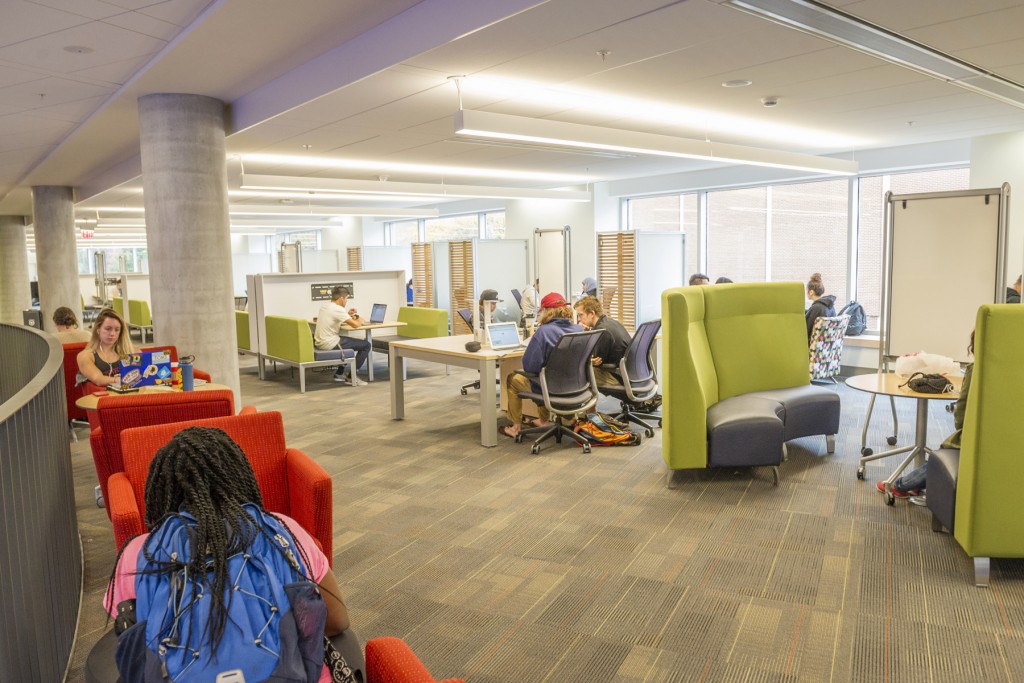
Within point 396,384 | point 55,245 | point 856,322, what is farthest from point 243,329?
point 856,322

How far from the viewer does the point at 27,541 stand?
2.51 metres

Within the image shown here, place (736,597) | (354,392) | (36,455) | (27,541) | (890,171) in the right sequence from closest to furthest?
1. (27,541)
2. (36,455)
3. (736,597)
4. (354,392)
5. (890,171)

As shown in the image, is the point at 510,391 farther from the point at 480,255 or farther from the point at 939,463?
the point at 480,255

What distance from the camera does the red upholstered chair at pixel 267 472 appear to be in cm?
312

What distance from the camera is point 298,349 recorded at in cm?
962

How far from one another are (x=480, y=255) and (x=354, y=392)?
521 centimetres

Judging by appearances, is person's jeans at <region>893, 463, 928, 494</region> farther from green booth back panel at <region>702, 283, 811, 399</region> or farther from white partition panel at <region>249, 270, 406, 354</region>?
white partition panel at <region>249, 270, 406, 354</region>

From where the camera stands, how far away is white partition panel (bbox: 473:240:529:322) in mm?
13867

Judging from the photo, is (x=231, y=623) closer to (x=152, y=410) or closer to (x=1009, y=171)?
(x=152, y=410)

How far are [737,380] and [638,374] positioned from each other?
1.01 m

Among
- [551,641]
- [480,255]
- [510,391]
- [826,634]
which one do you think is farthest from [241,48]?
[480,255]

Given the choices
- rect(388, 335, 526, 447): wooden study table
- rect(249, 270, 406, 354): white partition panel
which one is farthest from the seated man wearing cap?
rect(249, 270, 406, 354): white partition panel

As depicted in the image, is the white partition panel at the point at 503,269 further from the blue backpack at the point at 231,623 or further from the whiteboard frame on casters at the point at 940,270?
the blue backpack at the point at 231,623

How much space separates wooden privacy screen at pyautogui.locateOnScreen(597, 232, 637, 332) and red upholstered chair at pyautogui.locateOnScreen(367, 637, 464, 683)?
31.1 feet
